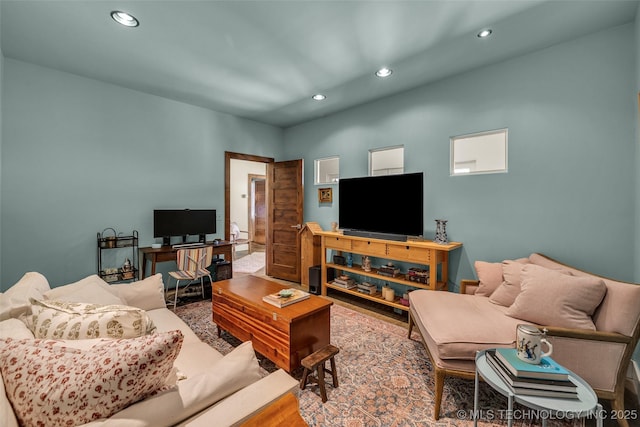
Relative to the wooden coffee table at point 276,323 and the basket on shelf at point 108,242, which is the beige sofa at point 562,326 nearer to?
the wooden coffee table at point 276,323

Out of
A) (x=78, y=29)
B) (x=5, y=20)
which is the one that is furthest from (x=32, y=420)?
(x=5, y=20)

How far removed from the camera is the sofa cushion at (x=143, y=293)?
2135 millimetres

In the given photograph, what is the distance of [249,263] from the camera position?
6.11 metres

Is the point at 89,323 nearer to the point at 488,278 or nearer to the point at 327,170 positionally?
the point at 488,278

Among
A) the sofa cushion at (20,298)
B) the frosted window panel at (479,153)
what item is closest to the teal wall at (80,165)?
the sofa cushion at (20,298)

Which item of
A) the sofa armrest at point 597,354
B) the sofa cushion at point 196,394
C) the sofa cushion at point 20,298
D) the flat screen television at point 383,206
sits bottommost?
the sofa armrest at point 597,354

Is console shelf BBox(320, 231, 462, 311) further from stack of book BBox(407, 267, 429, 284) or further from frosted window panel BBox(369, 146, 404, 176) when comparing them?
frosted window panel BBox(369, 146, 404, 176)

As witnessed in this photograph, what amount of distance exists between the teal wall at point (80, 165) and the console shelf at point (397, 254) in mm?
2351

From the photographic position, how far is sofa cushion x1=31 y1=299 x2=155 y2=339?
1.06 m

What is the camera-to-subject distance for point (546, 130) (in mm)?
2566

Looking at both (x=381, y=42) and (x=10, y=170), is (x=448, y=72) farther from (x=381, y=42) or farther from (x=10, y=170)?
(x=10, y=170)

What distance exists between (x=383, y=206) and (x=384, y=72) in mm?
1568

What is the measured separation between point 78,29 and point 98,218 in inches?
82.2

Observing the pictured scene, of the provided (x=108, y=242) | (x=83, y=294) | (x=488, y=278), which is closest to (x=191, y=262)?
(x=108, y=242)
